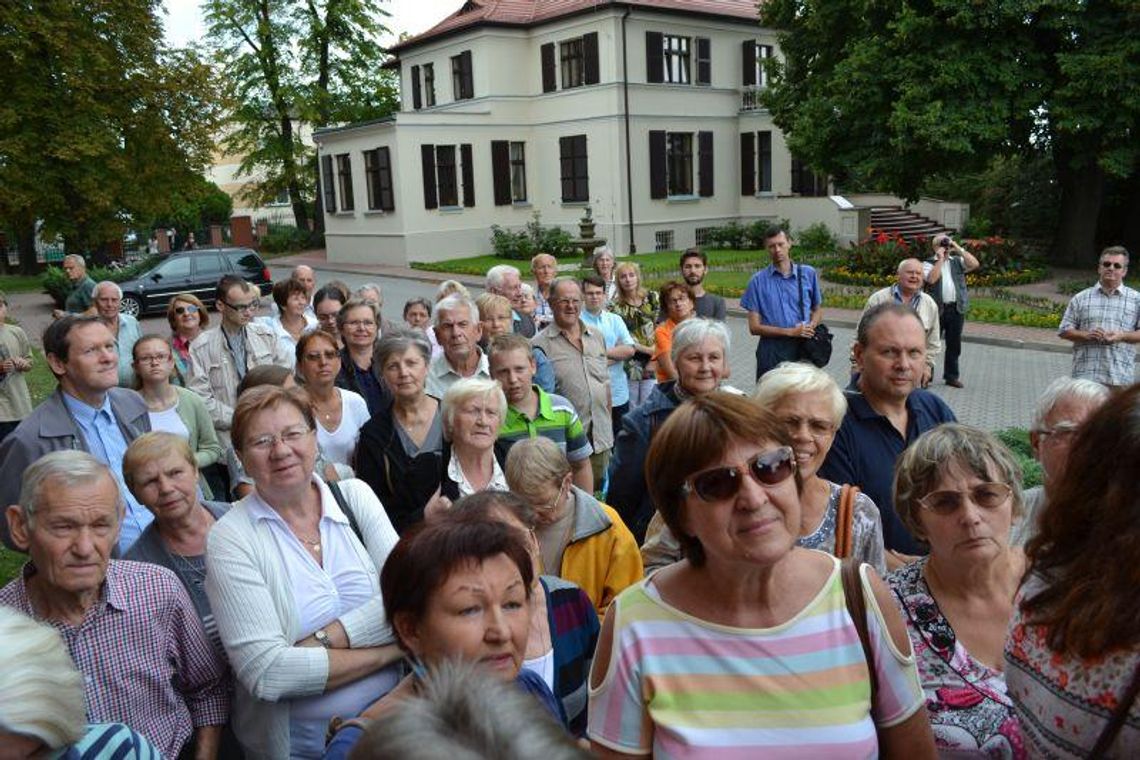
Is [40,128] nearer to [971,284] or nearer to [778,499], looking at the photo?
[971,284]

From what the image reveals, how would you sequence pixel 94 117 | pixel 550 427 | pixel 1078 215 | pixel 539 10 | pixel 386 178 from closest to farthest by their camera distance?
pixel 550 427 → pixel 1078 215 → pixel 94 117 → pixel 386 178 → pixel 539 10

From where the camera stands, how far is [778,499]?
203 centimetres

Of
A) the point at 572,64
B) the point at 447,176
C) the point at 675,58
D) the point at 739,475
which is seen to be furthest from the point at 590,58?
the point at 739,475

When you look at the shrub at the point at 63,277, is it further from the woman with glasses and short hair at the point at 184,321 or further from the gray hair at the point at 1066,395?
the gray hair at the point at 1066,395

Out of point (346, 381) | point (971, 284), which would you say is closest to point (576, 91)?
point (971, 284)

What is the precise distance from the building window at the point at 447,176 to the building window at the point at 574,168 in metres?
3.66

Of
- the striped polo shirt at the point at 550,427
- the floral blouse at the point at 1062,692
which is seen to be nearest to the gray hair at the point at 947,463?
the floral blouse at the point at 1062,692

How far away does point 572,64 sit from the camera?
112 feet

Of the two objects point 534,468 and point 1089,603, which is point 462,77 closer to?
point 534,468

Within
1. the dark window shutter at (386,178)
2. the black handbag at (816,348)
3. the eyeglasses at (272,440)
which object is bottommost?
the black handbag at (816,348)

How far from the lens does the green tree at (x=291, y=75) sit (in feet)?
140

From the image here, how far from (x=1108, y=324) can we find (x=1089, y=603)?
6777 mm

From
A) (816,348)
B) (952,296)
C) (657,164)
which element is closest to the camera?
(816,348)

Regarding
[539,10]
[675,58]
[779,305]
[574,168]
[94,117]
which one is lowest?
[779,305]
